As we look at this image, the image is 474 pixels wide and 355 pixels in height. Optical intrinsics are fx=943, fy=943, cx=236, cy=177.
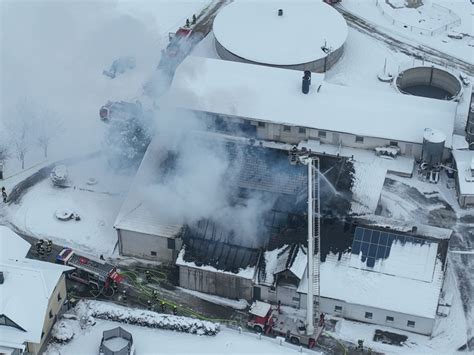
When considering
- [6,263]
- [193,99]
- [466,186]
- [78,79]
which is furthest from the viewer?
[78,79]

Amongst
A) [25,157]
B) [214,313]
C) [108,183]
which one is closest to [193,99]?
[108,183]

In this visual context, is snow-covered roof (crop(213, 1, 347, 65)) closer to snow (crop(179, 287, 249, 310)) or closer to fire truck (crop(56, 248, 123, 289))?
snow (crop(179, 287, 249, 310))

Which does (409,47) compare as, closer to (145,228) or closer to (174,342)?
(145,228)

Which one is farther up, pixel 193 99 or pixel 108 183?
pixel 193 99

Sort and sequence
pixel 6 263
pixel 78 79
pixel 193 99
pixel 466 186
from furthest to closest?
pixel 78 79 < pixel 193 99 < pixel 466 186 < pixel 6 263

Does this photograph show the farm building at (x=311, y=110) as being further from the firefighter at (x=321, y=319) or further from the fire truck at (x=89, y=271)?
the firefighter at (x=321, y=319)

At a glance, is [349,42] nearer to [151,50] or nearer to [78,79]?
[151,50]
